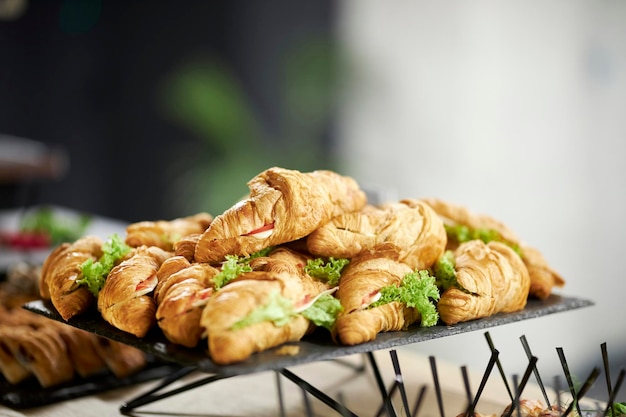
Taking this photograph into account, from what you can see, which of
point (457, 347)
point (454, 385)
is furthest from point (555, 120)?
point (454, 385)

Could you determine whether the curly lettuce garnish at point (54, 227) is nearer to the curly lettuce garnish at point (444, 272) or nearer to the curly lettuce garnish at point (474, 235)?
the curly lettuce garnish at point (474, 235)

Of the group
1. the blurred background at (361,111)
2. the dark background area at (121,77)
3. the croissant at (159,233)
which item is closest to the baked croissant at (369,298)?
the croissant at (159,233)

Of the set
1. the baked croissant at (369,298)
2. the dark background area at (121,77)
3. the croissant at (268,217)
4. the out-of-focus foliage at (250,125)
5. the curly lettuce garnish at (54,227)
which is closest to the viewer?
the baked croissant at (369,298)

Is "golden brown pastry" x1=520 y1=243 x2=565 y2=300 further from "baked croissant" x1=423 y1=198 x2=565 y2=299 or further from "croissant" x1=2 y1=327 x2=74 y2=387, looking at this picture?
"croissant" x1=2 y1=327 x2=74 y2=387

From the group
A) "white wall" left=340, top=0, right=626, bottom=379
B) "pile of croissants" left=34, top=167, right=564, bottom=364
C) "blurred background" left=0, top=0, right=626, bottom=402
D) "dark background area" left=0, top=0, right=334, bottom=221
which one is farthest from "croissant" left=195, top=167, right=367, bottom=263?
"dark background area" left=0, top=0, right=334, bottom=221

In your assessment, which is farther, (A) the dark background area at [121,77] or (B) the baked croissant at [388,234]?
(A) the dark background area at [121,77]

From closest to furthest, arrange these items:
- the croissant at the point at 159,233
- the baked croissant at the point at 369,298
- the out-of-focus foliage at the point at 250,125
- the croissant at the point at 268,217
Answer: the baked croissant at the point at 369,298 < the croissant at the point at 268,217 < the croissant at the point at 159,233 < the out-of-focus foliage at the point at 250,125

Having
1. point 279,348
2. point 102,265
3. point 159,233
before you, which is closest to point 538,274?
Result: point 279,348

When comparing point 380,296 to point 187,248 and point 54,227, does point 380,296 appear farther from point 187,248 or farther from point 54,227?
point 54,227
